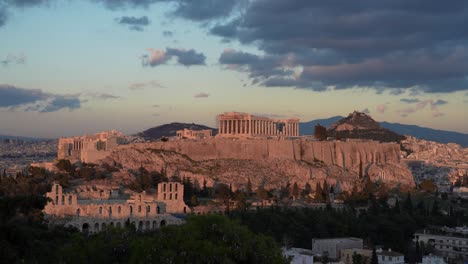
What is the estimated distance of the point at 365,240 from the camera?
44.8 meters

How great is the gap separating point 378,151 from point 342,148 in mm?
7433

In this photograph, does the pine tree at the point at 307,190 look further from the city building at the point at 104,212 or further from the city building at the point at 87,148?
the city building at the point at 104,212

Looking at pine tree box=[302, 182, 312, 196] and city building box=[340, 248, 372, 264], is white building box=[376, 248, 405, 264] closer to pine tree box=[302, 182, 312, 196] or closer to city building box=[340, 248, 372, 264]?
city building box=[340, 248, 372, 264]

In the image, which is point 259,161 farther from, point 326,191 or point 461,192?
point 461,192

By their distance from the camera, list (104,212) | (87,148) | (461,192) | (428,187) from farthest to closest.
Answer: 1. (461,192)
2. (87,148)
3. (428,187)
4. (104,212)

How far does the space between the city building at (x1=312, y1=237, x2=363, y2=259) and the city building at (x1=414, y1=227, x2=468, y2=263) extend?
15.7ft

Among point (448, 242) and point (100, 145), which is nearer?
point (448, 242)

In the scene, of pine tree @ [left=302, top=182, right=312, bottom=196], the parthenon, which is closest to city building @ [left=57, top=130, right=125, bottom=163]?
the parthenon

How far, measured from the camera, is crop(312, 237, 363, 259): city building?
131 ft

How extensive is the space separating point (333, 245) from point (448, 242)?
308 inches

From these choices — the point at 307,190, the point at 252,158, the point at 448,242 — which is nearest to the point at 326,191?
the point at 307,190

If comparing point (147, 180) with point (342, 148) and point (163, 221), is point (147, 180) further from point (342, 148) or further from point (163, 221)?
point (342, 148)

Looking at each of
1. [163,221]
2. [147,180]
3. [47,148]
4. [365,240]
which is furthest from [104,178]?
[47,148]

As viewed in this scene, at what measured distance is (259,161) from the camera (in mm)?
75125
